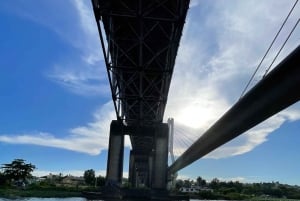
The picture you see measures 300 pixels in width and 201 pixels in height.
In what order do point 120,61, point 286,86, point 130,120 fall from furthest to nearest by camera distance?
point 130,120, point 120,61, point 286,86

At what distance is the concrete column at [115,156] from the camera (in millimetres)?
30016

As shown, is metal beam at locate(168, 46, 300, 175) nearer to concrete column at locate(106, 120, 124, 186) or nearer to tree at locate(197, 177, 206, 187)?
concrete column at locate(106, 120, 124, 186)

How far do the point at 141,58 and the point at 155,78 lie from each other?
5.57 metres

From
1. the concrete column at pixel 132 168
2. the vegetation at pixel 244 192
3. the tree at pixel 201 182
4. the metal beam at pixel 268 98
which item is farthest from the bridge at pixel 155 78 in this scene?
the tree at pixel 201 182

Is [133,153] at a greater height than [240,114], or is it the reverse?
[133,153]

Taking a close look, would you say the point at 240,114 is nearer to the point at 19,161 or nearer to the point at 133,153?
the point at 133,153

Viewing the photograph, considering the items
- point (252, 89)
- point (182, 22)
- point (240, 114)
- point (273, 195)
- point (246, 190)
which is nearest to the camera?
point (252, 89)

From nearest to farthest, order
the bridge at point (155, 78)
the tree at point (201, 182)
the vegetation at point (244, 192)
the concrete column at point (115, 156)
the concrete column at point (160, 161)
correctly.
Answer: the bridge at point (155, 78) < the concrete column at point (115, 156) < the concrete column at point (160, 161) < the vegetation at point (244, 192) < the tree at point (201, 182)

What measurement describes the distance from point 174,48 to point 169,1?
14.7 feet

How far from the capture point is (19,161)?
9456 cm

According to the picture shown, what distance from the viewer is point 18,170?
93188 mm

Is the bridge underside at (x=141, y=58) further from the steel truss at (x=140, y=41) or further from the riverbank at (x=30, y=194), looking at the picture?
the riverbank at (x=30, y=194)

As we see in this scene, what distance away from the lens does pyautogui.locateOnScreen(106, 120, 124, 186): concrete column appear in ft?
98.5

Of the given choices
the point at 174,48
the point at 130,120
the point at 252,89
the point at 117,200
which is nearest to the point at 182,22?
the point at 174,48
